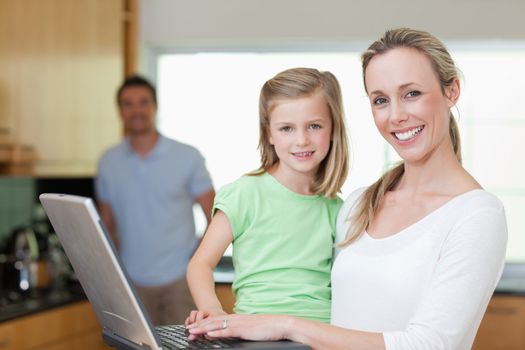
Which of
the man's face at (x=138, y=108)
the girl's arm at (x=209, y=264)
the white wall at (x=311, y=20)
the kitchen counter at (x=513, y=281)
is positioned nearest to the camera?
the girl's arm at (x=209, y=264)

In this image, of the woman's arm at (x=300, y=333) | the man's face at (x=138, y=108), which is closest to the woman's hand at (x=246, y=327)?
the woman's arm at (x=300, y=333)

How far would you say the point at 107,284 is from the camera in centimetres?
142

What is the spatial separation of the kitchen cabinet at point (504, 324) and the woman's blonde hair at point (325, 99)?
2.70 metres

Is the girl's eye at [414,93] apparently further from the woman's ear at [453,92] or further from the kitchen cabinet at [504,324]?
the kitchen cabinet at [504,324]

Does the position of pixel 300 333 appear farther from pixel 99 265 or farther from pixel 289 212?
pixel 289 212

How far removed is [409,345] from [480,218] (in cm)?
24

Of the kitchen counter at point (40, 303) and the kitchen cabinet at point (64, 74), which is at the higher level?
the kitchen cabinet at point (64, 74)

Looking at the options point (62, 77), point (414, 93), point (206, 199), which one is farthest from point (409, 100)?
point (62, 77)

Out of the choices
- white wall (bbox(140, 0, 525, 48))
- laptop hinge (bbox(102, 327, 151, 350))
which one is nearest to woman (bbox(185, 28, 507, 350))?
laptop hinge (bbox(102, 327, 151, 350))

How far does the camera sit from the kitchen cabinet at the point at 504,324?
4.46m

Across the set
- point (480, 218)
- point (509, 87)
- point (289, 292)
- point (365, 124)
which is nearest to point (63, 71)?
point (365, 124)

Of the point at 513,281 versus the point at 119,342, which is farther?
the point at 513,281

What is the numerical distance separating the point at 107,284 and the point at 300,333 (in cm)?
32

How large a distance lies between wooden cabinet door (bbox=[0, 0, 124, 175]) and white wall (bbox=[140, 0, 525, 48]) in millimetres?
323
